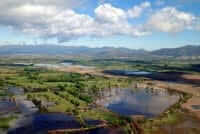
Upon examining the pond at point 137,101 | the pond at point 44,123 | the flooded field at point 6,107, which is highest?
the flooded field at point 6,107

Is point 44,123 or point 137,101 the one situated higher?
point 44,123

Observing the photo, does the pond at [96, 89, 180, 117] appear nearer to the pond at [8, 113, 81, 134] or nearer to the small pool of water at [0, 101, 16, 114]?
the pond at [8, 113, 81, 134]

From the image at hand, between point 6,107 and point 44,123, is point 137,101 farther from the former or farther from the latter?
point 6,107

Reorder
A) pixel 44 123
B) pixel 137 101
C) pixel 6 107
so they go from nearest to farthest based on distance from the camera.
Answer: pixel 44 123
pixel 6 107
pixel 137 101

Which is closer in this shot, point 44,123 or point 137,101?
point 44,123

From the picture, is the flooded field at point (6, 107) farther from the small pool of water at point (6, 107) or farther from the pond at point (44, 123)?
the pond at point (44, 123)

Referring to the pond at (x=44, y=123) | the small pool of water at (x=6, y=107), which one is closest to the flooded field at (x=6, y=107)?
the small pool of water at (x=6, y=107)

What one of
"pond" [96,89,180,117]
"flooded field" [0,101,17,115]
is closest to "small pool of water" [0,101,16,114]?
"flooded field" [0,101,17,115]

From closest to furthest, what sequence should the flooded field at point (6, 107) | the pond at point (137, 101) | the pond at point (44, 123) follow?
the pond at point (44, 123), the flooded field at point (6, 107), the pond at point (137, 101)

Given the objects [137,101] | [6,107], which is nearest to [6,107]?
[6,107]

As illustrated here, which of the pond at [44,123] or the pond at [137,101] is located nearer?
the pond at [44,123]
